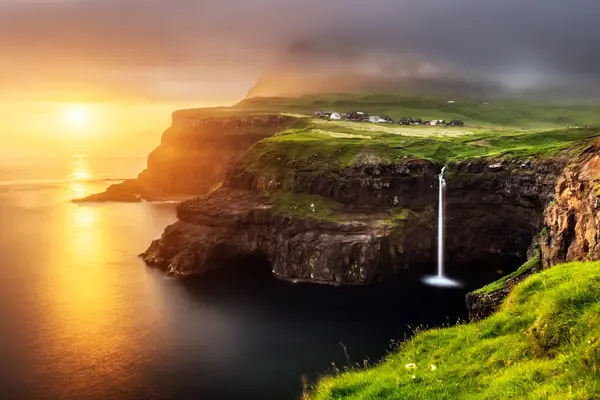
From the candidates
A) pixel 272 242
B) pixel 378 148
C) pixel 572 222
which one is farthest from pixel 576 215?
pixel 378 148

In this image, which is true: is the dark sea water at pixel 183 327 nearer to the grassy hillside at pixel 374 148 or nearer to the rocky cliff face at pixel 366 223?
the rocky cliff face at pixel 366 223

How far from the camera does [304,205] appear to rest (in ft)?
411

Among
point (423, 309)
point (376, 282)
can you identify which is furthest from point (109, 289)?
point (423, 309)

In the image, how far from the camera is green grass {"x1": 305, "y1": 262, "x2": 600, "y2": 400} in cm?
1484

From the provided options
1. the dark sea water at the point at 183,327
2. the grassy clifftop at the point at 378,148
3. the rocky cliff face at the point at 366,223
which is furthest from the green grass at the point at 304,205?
the dark sea water at the point at 183,327

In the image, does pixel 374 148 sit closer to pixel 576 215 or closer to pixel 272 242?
pixel 272 242

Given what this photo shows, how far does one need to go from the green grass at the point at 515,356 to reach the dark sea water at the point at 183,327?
4360 cm

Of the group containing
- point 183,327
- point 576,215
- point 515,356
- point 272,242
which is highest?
point 515,356

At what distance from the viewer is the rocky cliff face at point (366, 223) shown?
113 metres

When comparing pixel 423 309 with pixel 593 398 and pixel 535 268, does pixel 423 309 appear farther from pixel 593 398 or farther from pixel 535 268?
pixel 593 398

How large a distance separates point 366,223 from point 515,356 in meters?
102

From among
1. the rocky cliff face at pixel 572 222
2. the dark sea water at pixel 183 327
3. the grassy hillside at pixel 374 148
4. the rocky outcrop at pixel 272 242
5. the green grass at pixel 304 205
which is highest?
the grassy hillside at pixel 374 148

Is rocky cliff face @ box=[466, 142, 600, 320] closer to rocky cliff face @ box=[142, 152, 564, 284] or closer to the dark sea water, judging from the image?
the dark sea water

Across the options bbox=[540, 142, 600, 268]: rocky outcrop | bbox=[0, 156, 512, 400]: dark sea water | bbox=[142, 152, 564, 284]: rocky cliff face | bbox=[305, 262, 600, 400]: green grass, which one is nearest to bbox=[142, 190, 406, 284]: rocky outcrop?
bbox=[142, 152, 564, 284]: rocky cliff face
